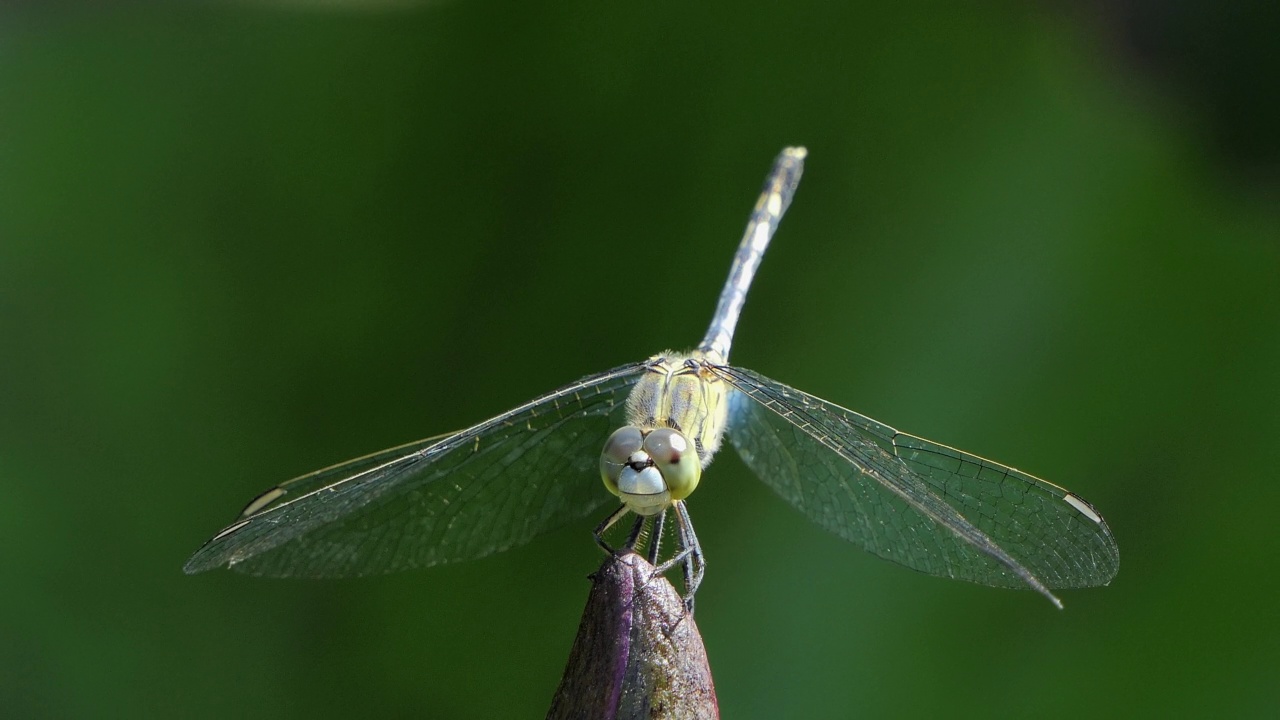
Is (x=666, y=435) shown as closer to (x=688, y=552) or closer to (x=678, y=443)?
(x=678, y=443)

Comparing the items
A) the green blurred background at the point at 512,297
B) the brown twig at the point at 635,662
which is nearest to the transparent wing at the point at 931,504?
the green blurred background at the point at 512,297

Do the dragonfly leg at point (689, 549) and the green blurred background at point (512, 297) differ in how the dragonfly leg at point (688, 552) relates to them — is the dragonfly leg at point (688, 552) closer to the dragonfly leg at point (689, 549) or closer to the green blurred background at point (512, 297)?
the dragonfly leg at point (689, 549)

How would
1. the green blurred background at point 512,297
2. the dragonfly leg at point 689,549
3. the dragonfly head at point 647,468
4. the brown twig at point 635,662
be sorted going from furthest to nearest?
the green blurred background at point 512,297, the dragonfly leg at point 689,549, the dragonfly head at point 647,468, the brown twig at point 635,662

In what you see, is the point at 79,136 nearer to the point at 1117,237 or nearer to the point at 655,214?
the point at 655,214

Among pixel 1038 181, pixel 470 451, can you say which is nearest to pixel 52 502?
pixel 470 451

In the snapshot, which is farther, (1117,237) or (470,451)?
(1117,237)

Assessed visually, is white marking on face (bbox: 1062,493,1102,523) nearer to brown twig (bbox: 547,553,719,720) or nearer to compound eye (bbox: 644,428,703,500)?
compound eye (bbox: 644,428,703,500)

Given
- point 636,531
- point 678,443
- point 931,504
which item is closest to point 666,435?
point 678,443
